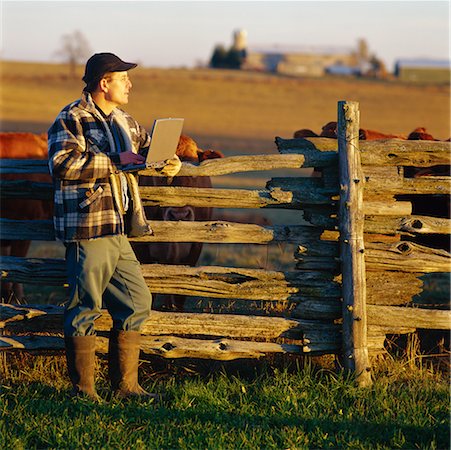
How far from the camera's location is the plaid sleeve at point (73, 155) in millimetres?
5102

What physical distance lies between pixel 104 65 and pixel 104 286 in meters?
1.47

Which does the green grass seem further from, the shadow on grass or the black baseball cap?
the black baseball cap

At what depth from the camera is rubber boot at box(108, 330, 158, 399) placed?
219 inches

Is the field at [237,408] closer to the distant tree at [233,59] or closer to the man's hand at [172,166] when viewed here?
the man's hand at [172,166]

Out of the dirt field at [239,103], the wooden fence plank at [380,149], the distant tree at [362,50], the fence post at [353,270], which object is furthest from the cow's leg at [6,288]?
the distant tree at [362,50]

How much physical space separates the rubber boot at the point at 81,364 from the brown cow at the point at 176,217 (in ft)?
6.04

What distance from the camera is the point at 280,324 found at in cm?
609

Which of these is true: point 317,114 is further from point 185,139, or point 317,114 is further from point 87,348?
point 87,348

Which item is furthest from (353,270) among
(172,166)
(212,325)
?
(172,166)

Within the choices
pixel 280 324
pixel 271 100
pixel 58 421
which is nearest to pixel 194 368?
pixel 280 324

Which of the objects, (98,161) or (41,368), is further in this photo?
(41,368)

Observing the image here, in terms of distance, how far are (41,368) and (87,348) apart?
0.75m

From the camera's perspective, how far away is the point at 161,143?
5195 millimetres

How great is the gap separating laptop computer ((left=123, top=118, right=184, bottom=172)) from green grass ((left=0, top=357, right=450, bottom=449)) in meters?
1.54
